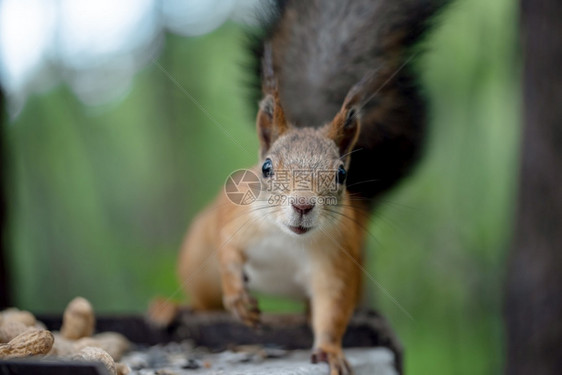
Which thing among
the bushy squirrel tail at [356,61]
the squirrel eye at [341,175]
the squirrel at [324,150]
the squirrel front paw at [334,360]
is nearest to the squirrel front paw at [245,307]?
the squirrel at [324,150]

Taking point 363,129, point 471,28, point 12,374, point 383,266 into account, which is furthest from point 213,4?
point 383,266

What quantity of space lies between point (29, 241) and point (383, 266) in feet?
6.62

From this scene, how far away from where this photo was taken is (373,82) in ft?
3.01

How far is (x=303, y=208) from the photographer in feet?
2.88

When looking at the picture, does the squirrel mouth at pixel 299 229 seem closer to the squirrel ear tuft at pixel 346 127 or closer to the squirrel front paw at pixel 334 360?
the squirrel ear tuft at pixel 346 127

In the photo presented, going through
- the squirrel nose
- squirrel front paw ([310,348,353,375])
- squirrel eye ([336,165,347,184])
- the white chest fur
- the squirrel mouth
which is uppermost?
squirrel eye ([336,165,347,184])

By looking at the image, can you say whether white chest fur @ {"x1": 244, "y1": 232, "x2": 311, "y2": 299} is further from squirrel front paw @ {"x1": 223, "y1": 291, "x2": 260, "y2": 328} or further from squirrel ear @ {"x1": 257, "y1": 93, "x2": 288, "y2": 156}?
squirrel ear @ {"x1": 257, "y1": 93, "x2": 288, "y2": 156}

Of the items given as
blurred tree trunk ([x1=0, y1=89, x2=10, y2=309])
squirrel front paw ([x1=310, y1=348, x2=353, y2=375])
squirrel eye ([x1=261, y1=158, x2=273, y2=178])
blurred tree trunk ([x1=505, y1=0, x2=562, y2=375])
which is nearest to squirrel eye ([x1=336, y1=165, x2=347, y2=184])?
squirrel eye ([x1=261, y1=158, x2=273, y2=178])

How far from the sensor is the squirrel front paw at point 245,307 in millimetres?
1220

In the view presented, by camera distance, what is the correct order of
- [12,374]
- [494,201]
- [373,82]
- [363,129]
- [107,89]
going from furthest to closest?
[494,201]
[107,89]
[363,129]
[373,82]
[12,374]

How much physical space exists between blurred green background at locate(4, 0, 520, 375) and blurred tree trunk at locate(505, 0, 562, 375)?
0.29 meters

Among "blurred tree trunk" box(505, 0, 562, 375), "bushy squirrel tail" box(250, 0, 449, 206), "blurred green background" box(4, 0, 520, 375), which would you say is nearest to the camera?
"bushy squirrel tail" box(250, 0, 449, 206)

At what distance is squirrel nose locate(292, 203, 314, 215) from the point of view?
0.87 m

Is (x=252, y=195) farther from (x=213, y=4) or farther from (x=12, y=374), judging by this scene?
(x=213, y=4)
